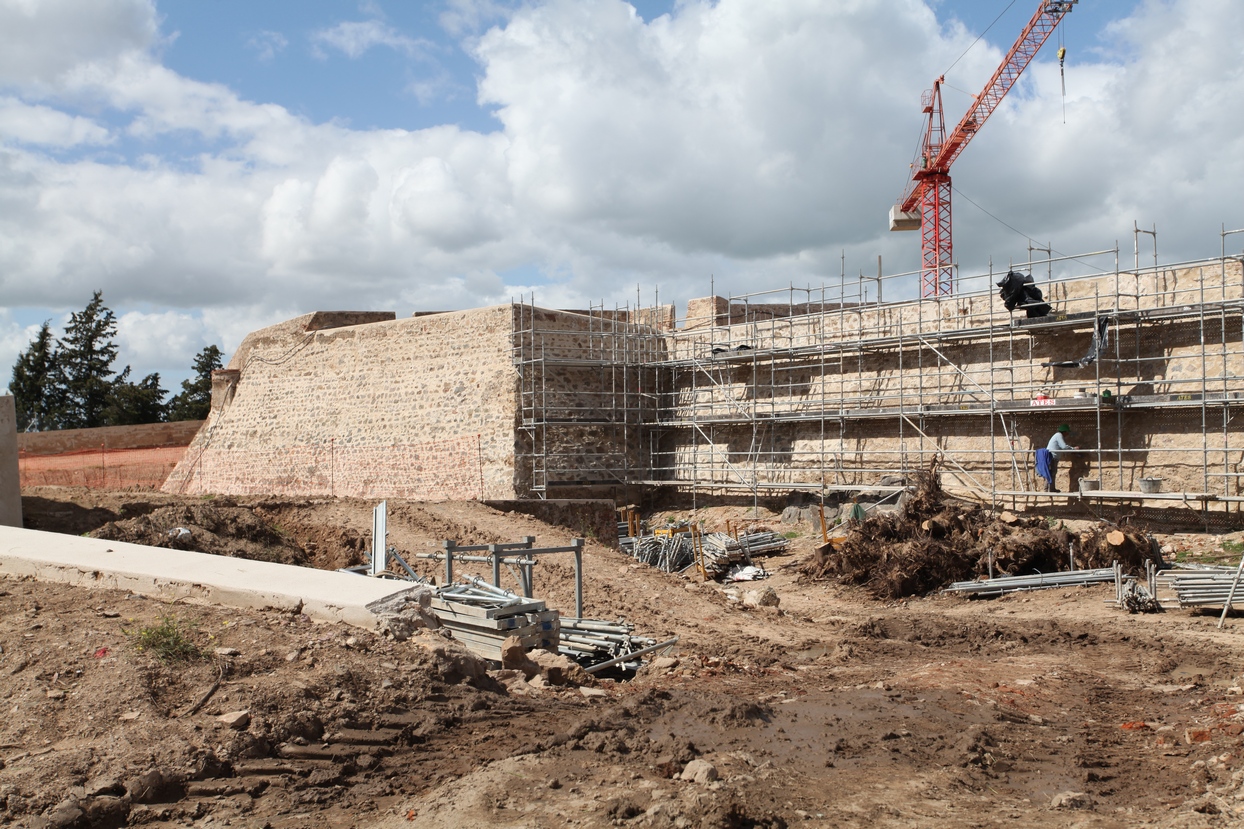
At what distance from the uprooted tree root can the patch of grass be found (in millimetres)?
9638

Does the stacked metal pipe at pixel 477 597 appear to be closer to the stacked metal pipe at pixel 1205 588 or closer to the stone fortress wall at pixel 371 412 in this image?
the stacked metal pipe at pixel 1205 588

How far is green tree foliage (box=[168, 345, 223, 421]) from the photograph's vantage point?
3822cm

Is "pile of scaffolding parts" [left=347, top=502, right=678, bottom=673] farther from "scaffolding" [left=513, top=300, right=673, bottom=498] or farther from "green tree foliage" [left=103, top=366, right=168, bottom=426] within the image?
"green tree foliage" [left=103, top=366, right=168, bottom=426]

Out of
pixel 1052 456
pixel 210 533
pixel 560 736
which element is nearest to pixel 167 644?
pixel 560 736

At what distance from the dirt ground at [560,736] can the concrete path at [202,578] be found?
0.16 metres

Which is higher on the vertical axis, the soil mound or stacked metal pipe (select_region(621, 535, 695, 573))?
the soil mound

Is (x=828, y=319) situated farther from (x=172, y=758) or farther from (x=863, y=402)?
(x=172, y=758)

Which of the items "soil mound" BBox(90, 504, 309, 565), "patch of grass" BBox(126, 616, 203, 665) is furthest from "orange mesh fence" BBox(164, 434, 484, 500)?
"patch of grass" BBox(126, 616, 203, 665)

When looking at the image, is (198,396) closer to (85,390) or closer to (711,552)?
(85,390)

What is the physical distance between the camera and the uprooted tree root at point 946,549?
41.7ft

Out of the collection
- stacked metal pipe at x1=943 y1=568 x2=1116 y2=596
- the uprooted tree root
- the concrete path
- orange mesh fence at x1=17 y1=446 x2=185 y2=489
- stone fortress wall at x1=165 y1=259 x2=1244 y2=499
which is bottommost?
stacked metal pipe at x1=943 y1=568 x2=1116 y2=596

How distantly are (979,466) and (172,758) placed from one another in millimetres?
14298

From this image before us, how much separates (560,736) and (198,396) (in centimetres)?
3703

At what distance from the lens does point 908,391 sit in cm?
1711
